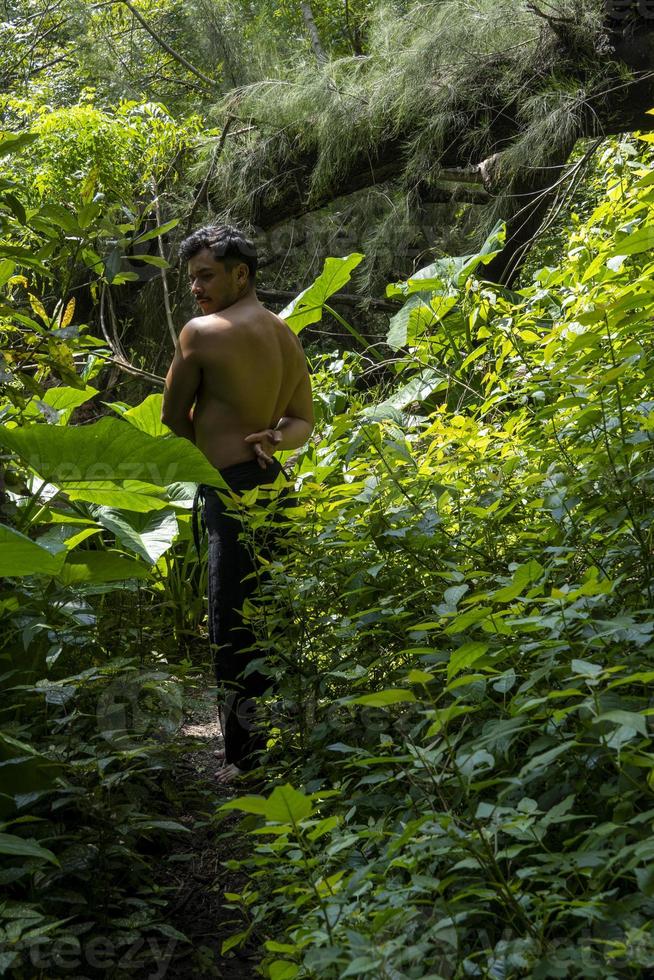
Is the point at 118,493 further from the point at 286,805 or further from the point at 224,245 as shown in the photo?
the point at 286,805

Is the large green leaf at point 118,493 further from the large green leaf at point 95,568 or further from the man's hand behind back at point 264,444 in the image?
→ the man's hand behind back at point 264,444

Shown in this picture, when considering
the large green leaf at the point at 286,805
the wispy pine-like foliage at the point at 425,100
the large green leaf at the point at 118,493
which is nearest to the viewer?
the large green leaf at the point at 286,805

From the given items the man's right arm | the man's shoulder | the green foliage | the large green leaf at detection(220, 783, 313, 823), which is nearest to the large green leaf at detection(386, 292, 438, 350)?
the man's right arm

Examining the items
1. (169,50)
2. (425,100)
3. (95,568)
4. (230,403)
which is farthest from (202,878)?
(169,50)

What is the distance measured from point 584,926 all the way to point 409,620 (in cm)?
77

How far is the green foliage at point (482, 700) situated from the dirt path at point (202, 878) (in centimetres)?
8

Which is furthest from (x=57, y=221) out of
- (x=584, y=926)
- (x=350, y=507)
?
(x=584, y=926)

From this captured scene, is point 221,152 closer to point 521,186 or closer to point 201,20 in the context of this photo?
point 521,186

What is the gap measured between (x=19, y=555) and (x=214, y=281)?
1.37 m

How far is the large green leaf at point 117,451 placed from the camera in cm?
186

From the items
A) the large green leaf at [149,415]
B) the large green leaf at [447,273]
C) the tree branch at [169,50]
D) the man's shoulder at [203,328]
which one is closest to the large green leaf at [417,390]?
the large green leaf at [447,273]

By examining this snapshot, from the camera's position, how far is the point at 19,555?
140 cm

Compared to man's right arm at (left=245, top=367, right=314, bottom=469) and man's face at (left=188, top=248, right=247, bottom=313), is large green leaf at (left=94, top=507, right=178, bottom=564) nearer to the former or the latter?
man's right arm at (left=245, top=367, right=314, bottom=469)

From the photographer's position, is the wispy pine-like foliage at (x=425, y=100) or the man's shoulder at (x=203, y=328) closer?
the man's shoulder at (x=203, y=328)
